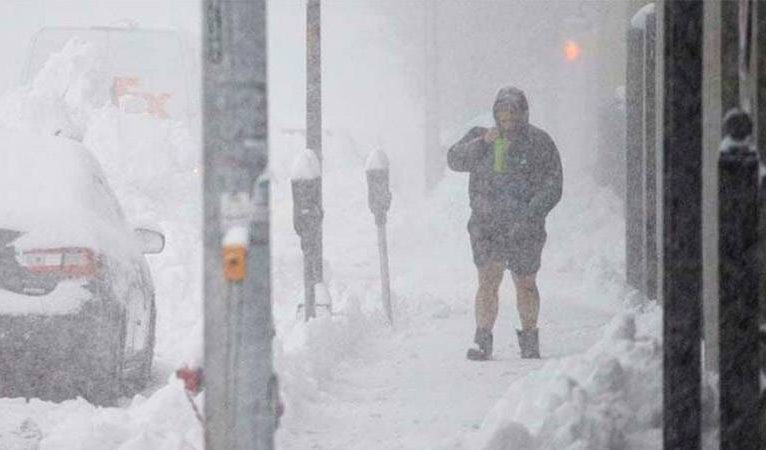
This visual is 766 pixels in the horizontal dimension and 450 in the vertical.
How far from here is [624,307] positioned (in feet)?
39.6

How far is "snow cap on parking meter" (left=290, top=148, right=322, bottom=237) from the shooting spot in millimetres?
10211

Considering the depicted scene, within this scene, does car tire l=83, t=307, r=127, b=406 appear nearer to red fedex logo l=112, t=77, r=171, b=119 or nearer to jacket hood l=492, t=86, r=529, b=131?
jacket hood l=492, t=86, r=529, b=131

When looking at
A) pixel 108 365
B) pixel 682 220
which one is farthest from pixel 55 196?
pixel 682 220

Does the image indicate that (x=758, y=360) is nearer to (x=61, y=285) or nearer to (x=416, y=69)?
(x=61, y=285)

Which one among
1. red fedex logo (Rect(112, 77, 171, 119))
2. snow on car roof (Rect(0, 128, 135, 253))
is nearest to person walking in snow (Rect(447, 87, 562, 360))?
snow on car roof (Rect(0, 128, 135, 253))

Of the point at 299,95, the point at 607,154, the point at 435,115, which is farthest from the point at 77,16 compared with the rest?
the point at 607,154

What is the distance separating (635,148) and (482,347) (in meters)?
3.85

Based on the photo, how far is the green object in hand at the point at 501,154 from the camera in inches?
358

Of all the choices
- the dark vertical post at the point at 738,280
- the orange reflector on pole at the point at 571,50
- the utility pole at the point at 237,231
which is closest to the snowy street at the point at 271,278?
the utility pole at the point at 237,231

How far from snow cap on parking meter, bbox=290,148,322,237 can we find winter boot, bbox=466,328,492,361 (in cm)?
165

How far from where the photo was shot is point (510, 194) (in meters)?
9.12

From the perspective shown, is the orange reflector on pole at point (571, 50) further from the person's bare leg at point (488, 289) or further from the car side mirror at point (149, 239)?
the car side mirror at point (149, 239)

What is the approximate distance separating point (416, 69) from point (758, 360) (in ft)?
136

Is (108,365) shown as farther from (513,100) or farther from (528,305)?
(513,100)
